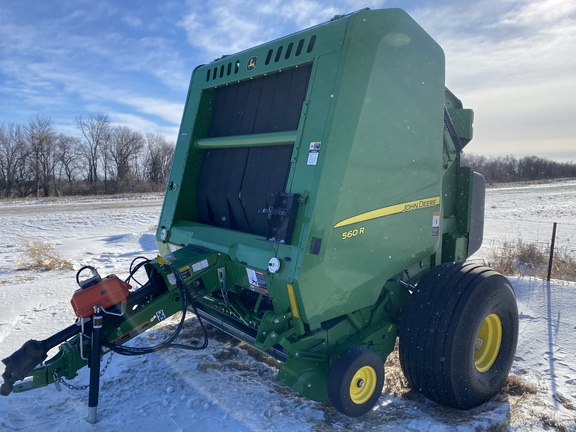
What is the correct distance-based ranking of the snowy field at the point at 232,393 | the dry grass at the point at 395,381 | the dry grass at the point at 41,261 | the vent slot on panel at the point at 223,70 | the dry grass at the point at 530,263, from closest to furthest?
the snowy field at the point at 232,393 < the dry grass at the point at 395,381 < the vent slot on panel at the point at 223,70 < the dry grass at the point at 530,263 < the dry grass at the point at 41,261

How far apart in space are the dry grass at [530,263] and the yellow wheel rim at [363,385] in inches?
184

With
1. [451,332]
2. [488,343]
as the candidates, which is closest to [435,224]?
[451,332]

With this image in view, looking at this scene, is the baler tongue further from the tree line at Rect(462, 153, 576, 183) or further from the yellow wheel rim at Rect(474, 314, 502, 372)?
the tree line at Rect(462, 153, 576, 183)

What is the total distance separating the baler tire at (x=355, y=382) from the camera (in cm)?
287

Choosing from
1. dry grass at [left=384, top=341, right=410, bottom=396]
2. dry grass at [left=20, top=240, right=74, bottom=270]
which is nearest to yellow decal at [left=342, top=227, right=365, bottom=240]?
dry grass at [left=384, top=341, right=410, bottom=396]

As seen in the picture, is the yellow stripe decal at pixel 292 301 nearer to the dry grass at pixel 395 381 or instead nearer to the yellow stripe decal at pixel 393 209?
the yellow stripe decal at pixel 393 209

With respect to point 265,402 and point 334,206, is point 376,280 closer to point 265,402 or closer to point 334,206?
point 334,206

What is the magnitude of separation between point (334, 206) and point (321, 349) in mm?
1037

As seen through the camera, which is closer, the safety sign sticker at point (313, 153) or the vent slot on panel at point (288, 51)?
the safety sign sticker at point (313, 153)

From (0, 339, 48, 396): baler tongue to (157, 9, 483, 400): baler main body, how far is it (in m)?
1.01

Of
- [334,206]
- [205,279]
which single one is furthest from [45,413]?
[334,206]

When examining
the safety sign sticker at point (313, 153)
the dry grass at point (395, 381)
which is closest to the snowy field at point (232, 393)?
the dry grass at point (395, 381)

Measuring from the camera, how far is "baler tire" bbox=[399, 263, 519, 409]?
3.09 metres

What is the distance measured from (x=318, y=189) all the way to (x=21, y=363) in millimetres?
2086
